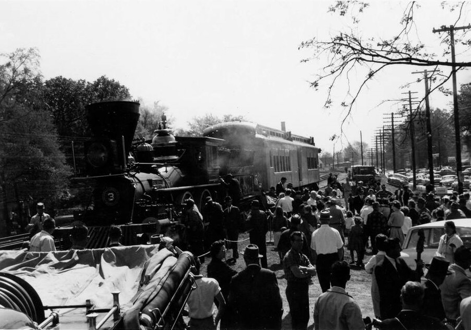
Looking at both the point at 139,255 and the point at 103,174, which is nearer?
the point at 139,255

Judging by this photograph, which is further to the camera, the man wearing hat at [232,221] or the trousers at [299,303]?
the man wearing hat at [232,221]

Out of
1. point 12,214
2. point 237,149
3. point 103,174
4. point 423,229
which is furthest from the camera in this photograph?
point 12,214

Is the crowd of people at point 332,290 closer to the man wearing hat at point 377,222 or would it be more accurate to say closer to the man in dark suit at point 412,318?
the man in dark suit at point 412,318

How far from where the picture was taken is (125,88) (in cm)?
4788

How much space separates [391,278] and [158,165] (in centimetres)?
920

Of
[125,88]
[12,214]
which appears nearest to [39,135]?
[12,214]

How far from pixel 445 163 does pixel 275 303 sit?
82314 millimetres

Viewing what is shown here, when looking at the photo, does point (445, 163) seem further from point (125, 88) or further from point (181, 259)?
point (181, 259)

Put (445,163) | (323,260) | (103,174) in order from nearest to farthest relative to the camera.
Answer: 1. (323,260)
2. (103,174)
3. (445,163)

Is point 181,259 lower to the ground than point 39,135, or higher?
lower

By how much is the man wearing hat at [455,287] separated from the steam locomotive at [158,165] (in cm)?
695

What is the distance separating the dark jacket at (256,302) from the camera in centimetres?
475

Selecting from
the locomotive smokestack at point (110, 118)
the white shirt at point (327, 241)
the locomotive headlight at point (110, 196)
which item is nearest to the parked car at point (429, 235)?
the white shirt at point (327, 241)

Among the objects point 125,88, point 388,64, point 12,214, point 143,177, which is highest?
point 125,88
